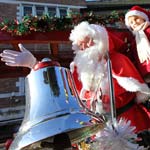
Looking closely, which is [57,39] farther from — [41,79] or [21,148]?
[21,148]

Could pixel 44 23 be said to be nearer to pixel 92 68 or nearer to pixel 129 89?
pixel 92 68

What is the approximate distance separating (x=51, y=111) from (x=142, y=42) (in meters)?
1.06

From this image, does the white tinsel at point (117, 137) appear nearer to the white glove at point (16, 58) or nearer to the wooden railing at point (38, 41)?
the white glove at point (16, 58)

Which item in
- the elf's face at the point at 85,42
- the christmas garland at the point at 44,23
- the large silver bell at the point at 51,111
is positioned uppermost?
the christmas garland at the point at 44,23

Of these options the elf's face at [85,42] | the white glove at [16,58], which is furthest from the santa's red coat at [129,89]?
the white glove at [16,58]

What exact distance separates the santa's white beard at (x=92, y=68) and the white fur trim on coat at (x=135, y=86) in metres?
0.09

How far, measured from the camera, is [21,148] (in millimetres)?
1096

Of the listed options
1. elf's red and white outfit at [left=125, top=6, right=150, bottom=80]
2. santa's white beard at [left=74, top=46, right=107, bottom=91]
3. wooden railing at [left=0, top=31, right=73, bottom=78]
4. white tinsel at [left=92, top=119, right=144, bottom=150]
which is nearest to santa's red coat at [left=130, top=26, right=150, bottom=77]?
elf's red and white outfit at [left=125, top=6, right=150, bottom=80]

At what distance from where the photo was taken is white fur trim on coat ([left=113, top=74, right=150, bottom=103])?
1.87 meters

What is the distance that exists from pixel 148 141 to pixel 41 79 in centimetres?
77

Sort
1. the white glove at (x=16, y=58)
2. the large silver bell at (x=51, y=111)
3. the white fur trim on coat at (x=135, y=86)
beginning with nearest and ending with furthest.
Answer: the large silver bell at (x=51, y=111) → the white glove at (x=16, y=58) → the white fur trim on coat at (x=135, y=86)

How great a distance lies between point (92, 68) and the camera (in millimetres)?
2027

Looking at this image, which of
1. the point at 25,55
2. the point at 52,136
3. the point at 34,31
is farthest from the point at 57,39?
the point at 52,136

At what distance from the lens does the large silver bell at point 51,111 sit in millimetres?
1087
